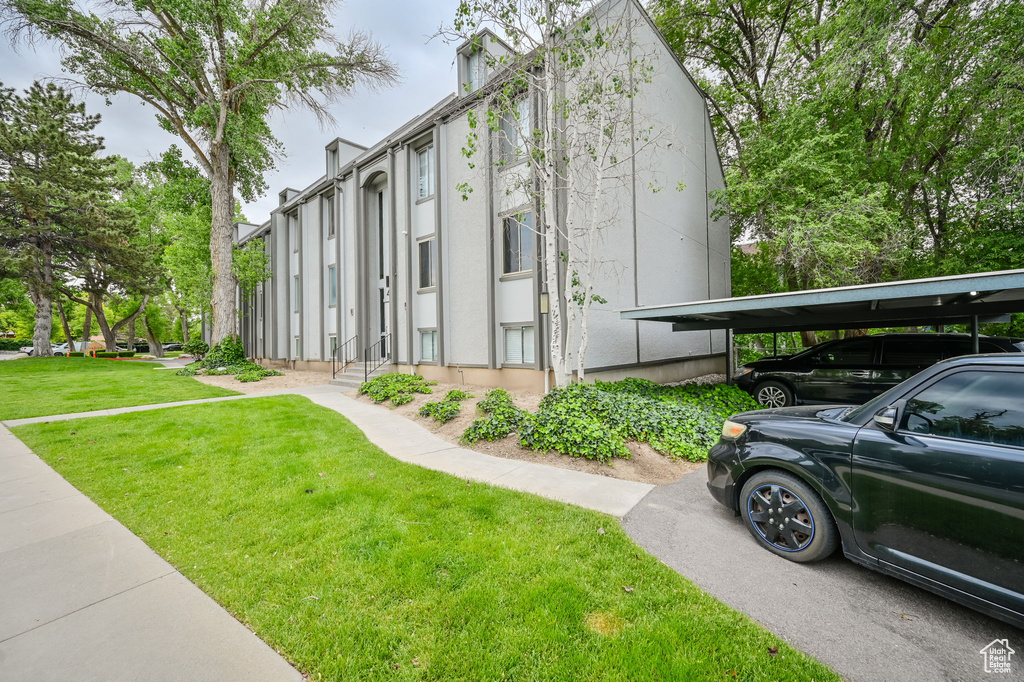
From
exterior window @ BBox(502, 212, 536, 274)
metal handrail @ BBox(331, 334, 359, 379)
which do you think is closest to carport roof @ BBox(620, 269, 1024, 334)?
exterior window @ BBox(502, 212, 536, 274)

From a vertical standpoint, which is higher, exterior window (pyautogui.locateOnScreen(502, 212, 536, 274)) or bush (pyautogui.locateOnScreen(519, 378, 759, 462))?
exterior window (pyautogui.locateOnScreen(502, 212, 536, 274))

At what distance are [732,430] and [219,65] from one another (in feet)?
73.6

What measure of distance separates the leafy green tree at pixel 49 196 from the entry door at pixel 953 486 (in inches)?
1258

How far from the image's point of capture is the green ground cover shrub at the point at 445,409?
771 cm

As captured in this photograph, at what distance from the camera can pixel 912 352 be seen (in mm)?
7914

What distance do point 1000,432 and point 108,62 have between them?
84.5 feet

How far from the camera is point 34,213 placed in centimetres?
2117

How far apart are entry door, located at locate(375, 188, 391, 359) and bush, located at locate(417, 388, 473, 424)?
6147 millimetres

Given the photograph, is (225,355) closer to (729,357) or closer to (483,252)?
(483,252)

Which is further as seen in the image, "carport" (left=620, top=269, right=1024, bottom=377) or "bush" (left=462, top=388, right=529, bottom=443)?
"bush" (left=462, top=388, right=529, bottom=443)

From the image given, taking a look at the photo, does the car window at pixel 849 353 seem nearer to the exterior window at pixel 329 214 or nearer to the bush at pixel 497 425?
the bush at pixel 497 425

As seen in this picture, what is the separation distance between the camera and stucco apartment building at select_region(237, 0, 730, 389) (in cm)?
1022

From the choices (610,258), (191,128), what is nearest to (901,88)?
(610,258)

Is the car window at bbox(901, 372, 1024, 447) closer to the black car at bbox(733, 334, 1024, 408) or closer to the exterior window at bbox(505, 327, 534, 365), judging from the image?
the black car at bbox(733, 334, 1024, 408)
